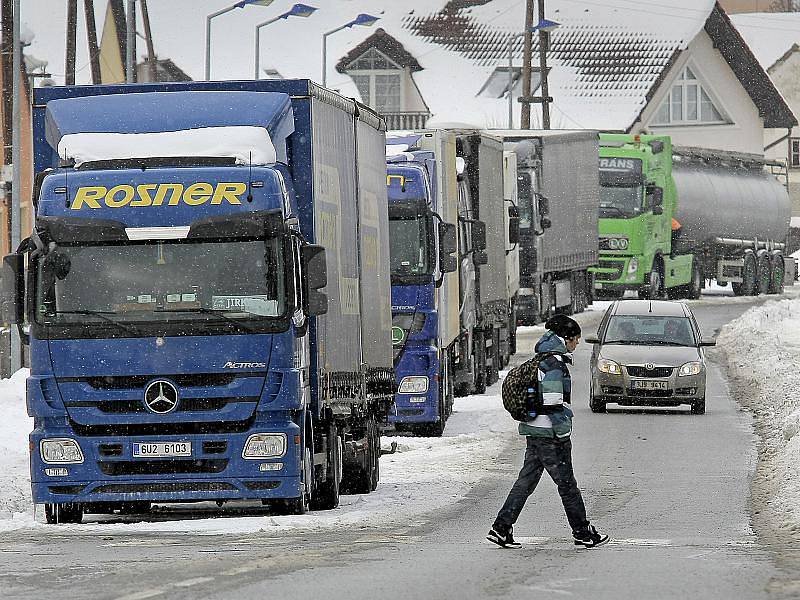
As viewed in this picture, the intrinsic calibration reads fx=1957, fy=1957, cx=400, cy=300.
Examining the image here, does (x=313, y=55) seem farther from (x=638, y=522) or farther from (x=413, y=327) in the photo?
(x=638, y=522)

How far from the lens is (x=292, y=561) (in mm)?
11773

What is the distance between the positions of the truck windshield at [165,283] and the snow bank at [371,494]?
5.19 feet

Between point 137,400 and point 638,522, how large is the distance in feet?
13.0

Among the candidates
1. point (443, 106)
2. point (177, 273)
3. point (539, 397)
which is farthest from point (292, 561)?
point (443, 106)

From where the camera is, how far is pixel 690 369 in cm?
2667

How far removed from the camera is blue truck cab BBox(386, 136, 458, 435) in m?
22.8

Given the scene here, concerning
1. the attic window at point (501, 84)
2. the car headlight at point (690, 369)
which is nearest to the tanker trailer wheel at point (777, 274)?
the attic window at point (501, 84)

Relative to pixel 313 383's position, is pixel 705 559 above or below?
below

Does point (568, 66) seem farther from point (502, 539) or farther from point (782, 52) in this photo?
point (502, 539)

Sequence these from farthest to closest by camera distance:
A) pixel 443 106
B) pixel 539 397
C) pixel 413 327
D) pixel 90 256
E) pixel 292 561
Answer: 1. pixel 443 106
2. pixel 413 327
3. pixel 90 256
4. pixel 539 397
5. pixel 292 561

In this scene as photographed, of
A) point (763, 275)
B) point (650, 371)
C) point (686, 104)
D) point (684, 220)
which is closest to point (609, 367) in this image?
point (650, 371)

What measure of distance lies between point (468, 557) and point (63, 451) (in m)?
3.68

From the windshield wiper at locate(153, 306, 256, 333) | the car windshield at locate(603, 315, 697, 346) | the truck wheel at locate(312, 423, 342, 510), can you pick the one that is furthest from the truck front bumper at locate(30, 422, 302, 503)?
the car windshield at locate(603, 315, 697, 346)

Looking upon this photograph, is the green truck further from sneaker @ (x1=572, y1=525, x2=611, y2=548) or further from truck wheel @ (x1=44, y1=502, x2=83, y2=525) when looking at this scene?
sneaker @ (x1=572, y1=525, x2=611, y2=548)
